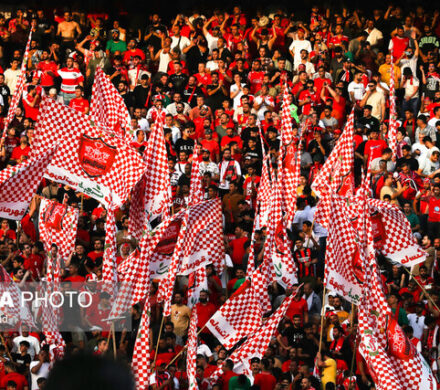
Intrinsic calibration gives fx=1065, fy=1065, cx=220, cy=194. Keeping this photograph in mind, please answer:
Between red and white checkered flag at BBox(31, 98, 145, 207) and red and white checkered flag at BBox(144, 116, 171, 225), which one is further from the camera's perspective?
red and white checkered flag at BBox(144, 116, 171, 225)

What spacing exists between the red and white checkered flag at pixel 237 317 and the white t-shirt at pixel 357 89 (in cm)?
956

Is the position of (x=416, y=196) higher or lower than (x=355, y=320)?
higher

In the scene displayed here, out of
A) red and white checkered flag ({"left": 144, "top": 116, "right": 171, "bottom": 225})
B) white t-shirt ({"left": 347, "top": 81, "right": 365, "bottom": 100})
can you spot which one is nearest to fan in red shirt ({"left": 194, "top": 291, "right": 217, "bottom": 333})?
red and white checkered flag ({"left": 144, "top": 116, "right": 171, "bottom": 225})

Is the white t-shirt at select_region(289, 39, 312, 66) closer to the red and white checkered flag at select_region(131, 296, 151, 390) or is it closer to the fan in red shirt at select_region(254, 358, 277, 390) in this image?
the fan in red shirt at select_region(254, 358, 277, 390)

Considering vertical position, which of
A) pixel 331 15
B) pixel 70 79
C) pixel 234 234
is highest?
pixel 331 15

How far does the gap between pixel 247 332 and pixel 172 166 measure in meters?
5.97

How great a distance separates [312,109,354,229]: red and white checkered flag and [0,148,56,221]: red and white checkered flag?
406cm

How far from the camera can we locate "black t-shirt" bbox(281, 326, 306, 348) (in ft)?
48.5

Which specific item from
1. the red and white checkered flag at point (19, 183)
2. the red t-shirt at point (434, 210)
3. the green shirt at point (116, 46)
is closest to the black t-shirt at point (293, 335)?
the red t-shirt at point (434, 210)

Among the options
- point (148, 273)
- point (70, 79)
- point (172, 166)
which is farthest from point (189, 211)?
point (70, 79)

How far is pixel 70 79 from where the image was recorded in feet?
74.8

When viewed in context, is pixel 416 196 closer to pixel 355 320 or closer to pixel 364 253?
pixel 355 320

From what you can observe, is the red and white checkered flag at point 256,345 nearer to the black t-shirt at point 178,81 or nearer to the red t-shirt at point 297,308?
the red t-shirt at point 297,308

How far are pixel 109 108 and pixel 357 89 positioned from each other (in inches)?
302
